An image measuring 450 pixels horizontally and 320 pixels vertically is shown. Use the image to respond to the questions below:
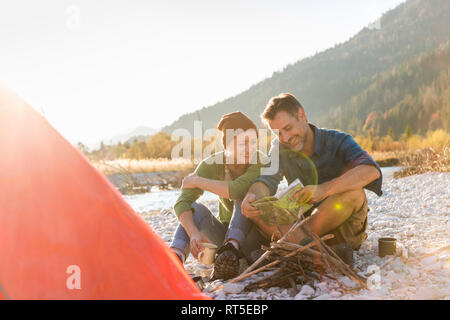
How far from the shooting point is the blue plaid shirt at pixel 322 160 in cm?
253

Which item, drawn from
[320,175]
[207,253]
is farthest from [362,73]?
[207,253]

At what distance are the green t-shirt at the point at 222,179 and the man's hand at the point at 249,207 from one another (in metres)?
0.18

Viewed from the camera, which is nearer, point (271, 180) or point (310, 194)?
point (310, 194)

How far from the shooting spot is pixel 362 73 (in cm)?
12356

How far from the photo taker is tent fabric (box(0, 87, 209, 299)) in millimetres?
1394

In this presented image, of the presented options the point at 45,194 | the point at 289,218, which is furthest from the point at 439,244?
the point at 45,194

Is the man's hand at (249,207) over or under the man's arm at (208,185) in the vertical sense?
under

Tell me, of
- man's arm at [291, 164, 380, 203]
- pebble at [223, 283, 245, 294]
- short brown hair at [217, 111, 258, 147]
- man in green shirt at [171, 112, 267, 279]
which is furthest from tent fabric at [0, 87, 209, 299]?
short brown hair at [217, 111, 258, 147]

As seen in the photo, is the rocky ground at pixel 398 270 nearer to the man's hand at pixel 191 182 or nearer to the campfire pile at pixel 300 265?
the campfire pile at pixel 300 265

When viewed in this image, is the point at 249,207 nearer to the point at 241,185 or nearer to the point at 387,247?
the point at 241,185

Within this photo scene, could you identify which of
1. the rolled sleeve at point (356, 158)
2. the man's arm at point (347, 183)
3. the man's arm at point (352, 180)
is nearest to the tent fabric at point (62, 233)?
the man's arm at point (347, 183)

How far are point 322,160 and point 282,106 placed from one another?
1.68 ft

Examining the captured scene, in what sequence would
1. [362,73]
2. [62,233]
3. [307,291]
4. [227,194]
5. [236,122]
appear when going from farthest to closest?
[362,73]
[236,122]
[227,194]
[307,291]
[62,233]

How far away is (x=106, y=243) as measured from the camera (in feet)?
4.66
